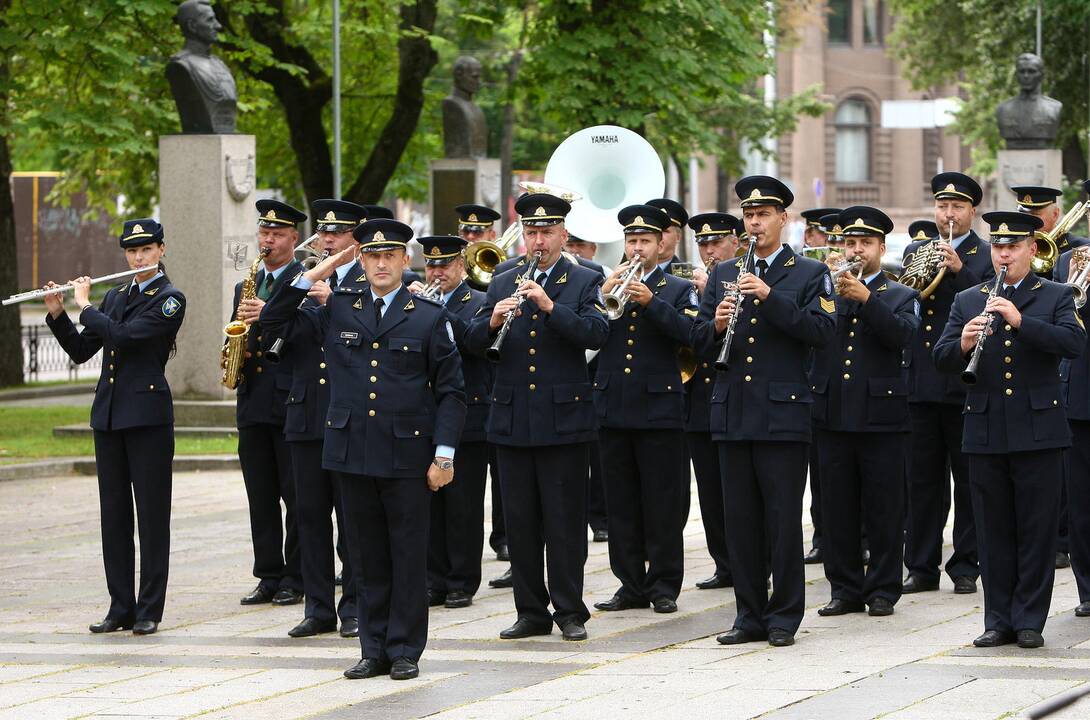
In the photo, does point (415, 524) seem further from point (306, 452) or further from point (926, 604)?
point (926, 604)

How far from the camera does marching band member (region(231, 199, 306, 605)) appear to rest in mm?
11219

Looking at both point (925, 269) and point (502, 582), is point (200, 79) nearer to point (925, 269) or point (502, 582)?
point (502, 582)

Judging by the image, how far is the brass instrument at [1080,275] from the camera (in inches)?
414

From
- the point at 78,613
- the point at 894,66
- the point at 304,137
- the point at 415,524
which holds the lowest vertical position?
the point at 78,613

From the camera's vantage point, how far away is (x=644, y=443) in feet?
37.8

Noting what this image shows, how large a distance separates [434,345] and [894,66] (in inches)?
2504

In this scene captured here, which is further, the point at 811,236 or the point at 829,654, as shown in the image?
the point at 811,236

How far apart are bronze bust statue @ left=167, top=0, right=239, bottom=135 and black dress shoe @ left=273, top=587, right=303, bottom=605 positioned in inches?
387

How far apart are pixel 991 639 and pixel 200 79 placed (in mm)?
13058

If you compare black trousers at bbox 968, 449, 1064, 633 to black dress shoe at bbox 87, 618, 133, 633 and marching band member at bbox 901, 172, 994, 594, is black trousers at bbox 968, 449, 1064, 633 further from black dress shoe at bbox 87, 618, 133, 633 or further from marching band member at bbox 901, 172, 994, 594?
black dress shoe at bbox 87, 618, 133, 633

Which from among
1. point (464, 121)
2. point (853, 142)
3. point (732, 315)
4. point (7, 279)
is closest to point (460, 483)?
point (732, 315)

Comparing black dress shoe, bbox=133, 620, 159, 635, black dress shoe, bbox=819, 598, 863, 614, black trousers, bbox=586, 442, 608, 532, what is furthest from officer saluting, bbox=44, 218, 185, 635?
black trousers, bbox=586, 442, 608, 532

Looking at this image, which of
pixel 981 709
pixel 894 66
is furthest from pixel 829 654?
pixel 894 66

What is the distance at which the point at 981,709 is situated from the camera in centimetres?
827
